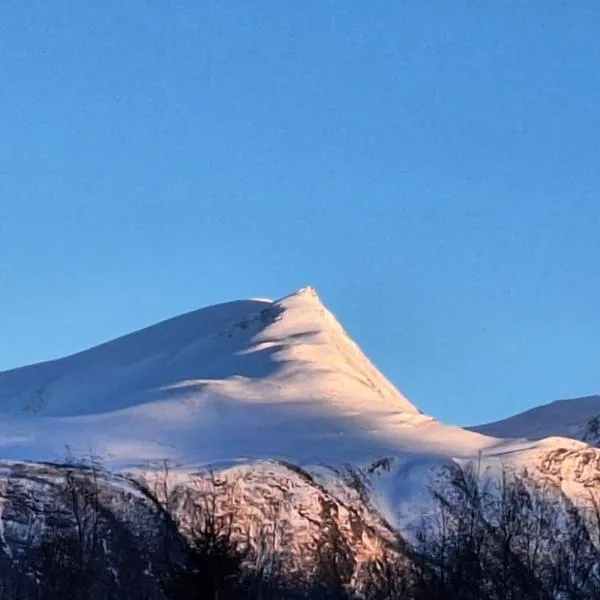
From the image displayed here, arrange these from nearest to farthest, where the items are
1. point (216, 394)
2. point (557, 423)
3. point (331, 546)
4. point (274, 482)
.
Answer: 1. point (331, 546)
2. point (274, 482)
3. point (216, 394)
4. point (557, 423)

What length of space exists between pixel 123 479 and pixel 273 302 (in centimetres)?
5696

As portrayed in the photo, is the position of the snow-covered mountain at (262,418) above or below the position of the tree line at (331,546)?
above

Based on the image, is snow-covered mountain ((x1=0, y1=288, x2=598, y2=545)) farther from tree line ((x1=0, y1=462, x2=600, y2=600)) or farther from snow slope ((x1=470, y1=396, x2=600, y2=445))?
tree line ((x1=0, y1=462, x2=600, y2=600))

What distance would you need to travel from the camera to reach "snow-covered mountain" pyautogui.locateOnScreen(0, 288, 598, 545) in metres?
118

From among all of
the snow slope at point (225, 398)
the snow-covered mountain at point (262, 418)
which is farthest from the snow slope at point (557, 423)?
the snow slope at point (225, 398)

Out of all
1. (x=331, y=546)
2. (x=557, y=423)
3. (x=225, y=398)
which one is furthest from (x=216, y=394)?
(x=557, y=423)

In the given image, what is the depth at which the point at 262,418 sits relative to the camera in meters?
131

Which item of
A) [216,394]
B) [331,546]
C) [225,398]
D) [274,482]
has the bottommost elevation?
[331,546]

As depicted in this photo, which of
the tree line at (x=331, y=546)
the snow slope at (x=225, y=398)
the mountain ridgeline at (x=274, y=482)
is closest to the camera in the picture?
the tree line at (x=331, y=546)

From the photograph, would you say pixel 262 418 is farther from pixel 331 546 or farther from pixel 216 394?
pixel 331 546

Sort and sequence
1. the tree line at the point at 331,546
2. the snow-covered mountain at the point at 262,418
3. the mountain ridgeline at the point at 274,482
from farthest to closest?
1. the snow-covered mountain at the point at 262,418
2. the mountain ridgeline at the point at 274,482
3. the tree line at the point at 331,546

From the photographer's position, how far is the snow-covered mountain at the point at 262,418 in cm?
11806

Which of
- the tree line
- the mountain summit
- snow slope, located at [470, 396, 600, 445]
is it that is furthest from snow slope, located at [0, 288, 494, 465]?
snow slope, located at [470, 396, 600, 445]

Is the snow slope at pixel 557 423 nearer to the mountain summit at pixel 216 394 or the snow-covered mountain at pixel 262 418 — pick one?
the snow-covered mountain at pixel 262 418
